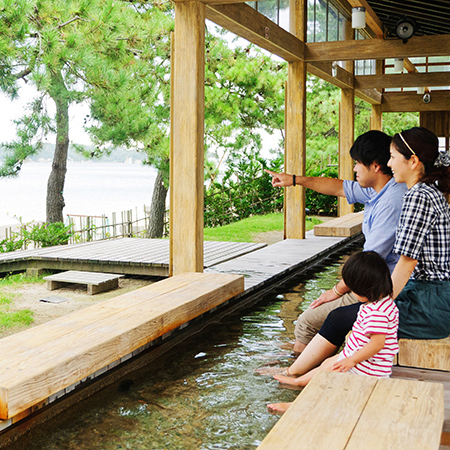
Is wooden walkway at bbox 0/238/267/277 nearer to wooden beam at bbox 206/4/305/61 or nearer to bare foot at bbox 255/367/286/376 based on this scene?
wooden beam at bbox 206/4/305/61

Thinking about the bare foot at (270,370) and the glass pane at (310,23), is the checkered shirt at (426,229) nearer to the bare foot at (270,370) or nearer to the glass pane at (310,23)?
the bare foot at (270,370)

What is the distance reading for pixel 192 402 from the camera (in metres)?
2.71

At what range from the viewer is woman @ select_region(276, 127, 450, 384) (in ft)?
8.13

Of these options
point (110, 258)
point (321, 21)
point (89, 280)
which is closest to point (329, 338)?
point (89, 280)

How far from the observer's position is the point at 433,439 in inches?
63.4

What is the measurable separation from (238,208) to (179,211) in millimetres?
7743

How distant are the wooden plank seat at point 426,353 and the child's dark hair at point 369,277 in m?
0.42

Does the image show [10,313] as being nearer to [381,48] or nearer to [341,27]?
[381,48]

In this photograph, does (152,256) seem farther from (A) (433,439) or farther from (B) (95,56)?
(A) (433,439)

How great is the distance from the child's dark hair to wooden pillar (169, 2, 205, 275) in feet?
8.39

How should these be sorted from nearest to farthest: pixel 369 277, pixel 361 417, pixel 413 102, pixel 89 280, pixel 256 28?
pixel 361 417, pixel 369 277, pixel 89 280, pixel 256 28, pixel 413 102

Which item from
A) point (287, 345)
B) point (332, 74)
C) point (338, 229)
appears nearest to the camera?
point (287, 345)

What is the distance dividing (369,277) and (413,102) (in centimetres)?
1263

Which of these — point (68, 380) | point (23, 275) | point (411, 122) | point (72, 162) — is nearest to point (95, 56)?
point (23, 275)
